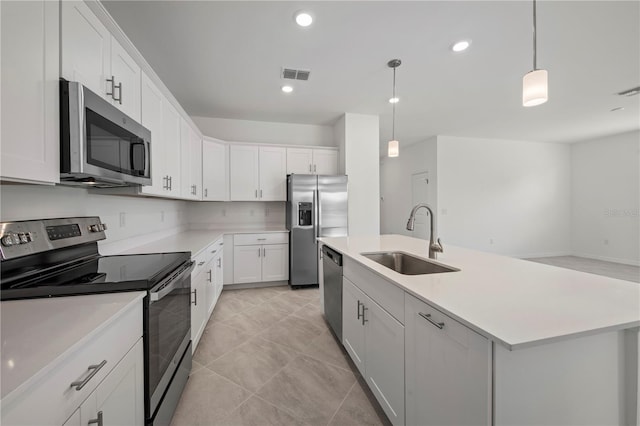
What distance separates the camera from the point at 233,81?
316 centimetres

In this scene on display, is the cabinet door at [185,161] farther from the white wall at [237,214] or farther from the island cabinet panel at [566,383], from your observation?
the island cabinet panel at [566,383]

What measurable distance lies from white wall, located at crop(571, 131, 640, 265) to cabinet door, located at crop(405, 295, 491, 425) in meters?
7.32

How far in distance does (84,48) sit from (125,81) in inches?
16.4

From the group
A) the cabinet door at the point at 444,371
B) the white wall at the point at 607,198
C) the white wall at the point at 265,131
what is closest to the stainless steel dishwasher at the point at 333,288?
the cabinet door at the point at 444,371

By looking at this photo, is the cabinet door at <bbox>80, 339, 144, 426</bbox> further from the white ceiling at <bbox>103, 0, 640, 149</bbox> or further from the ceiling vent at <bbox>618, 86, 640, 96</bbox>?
the ceiling vent at <bbox>618, 86, 640, 96</bbox>

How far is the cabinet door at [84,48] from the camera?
45.3 inches

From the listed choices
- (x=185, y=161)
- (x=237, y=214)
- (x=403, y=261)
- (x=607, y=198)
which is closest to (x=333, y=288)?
(x=403, y=261)

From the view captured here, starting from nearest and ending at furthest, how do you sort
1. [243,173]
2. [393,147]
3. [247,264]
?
1. [393,147]
2. [247,264]
3. [243,173]

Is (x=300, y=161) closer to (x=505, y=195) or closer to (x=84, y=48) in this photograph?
(x=84, y=48)

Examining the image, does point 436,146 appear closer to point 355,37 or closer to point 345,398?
point 355,37

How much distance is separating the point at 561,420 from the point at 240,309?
2.99 metres

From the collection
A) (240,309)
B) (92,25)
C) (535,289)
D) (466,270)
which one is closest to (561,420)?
(535,289)

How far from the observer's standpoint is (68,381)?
0.73 metres

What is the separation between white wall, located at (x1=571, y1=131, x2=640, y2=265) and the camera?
536 cm
